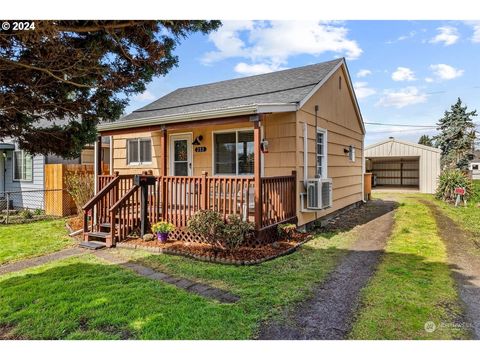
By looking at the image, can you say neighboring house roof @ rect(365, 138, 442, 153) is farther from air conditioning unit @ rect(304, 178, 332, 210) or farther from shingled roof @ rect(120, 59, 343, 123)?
air conditioning unit @ rect(304, 178, 332, 210)

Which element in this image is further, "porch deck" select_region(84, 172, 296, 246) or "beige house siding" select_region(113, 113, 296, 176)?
"beige house siding" select_region(113, 113, 296, 176)

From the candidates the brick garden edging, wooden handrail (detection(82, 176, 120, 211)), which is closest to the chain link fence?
wooden handrail (detection(82, 176, 120, 211))

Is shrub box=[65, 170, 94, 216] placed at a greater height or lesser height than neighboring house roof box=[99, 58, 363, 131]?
lesser

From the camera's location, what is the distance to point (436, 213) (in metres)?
11.2

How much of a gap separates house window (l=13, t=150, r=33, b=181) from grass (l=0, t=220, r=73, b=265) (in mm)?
4191

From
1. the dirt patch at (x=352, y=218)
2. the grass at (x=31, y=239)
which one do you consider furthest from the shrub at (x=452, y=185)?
the grass at (x=31, y=239)

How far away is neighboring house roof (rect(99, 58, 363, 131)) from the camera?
22.3ft

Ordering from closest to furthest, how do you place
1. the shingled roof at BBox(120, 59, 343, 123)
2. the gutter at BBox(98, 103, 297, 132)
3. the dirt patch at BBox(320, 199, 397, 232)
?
the gutter at BBox(98, 103, 297, 132) < the shingled roof at BBox(120, 59, 343, 123) < the dirt patch at BBox(320, 199, 397, 232)

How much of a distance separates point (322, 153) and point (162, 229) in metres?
5.19

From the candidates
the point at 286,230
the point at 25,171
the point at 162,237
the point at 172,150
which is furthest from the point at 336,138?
the point at 25,171

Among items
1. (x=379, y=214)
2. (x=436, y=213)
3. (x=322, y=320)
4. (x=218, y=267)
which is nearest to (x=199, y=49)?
(x=218, y=267)

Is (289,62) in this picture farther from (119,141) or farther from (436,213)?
(436,213)
